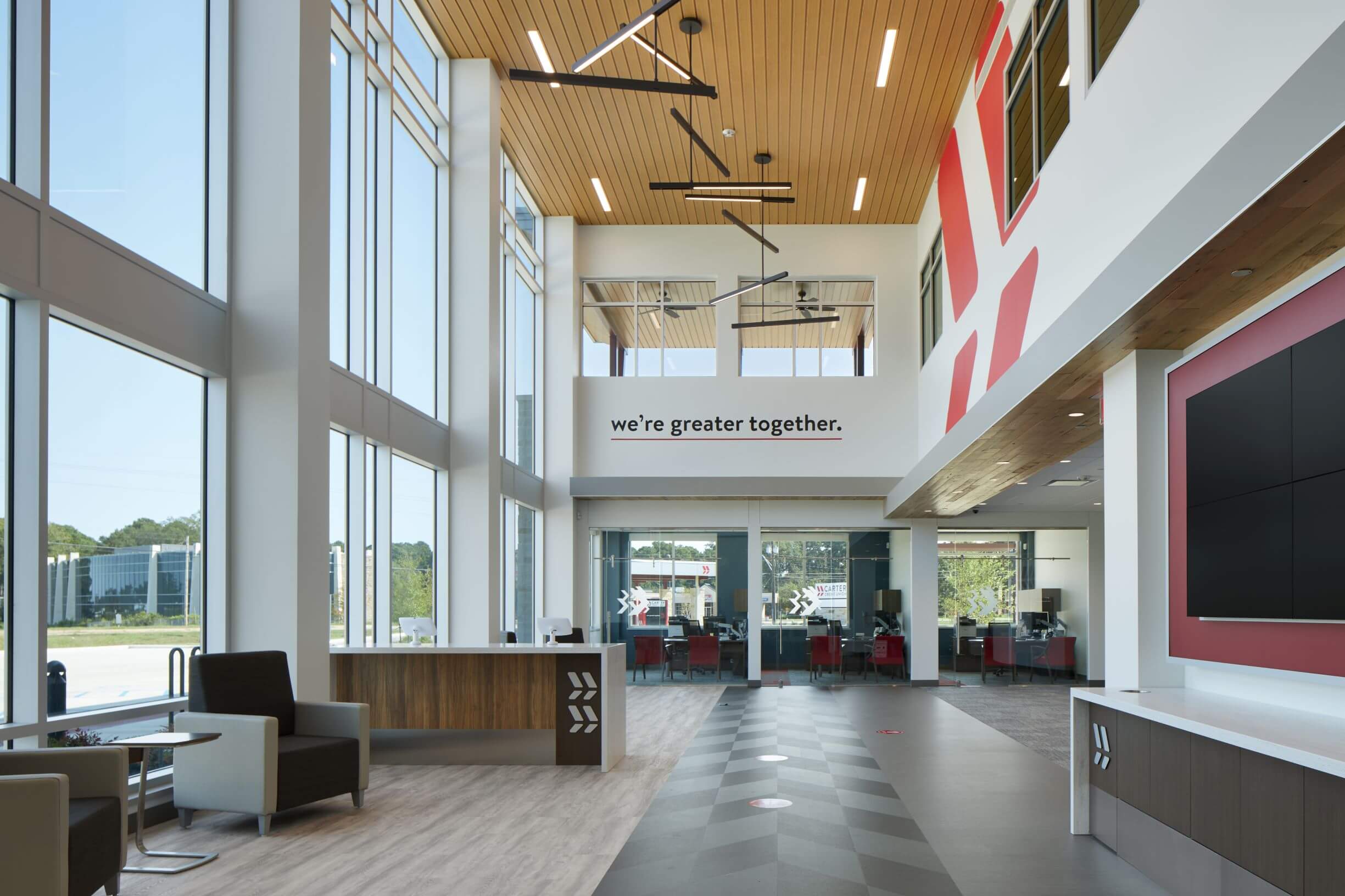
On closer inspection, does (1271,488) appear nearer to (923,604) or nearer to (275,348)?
(275,348)

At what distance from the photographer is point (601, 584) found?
16.7 m

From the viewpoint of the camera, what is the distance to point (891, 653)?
16.4 meters

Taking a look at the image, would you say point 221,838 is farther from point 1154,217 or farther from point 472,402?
point 472,402

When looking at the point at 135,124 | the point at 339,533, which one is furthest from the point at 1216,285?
the point at 339,533

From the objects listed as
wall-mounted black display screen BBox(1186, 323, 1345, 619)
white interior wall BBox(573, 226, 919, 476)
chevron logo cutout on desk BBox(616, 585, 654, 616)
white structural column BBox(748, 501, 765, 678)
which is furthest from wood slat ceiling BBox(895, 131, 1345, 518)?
chevron logo cutout on desk BBox(616, 585, 654, 616)

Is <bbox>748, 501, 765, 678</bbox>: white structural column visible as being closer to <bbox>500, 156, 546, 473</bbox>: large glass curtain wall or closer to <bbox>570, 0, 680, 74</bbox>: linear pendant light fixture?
<bbox>500, 156, 546, 473</bbox>: large glass curtain wall

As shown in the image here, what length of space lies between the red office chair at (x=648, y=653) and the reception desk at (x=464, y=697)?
327 inches

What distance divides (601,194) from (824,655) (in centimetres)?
777

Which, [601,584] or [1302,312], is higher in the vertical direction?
[1302,312]

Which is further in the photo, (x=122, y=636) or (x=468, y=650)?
(x=468, y=650)

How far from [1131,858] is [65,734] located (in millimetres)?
5297

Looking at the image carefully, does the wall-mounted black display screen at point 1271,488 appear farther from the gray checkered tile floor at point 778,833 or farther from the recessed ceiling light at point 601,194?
the recessed ceiling light at point 601,194

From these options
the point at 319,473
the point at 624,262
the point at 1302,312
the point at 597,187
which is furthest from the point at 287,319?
the point at 624,262

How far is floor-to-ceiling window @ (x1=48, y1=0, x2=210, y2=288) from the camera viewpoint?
5.50 m
